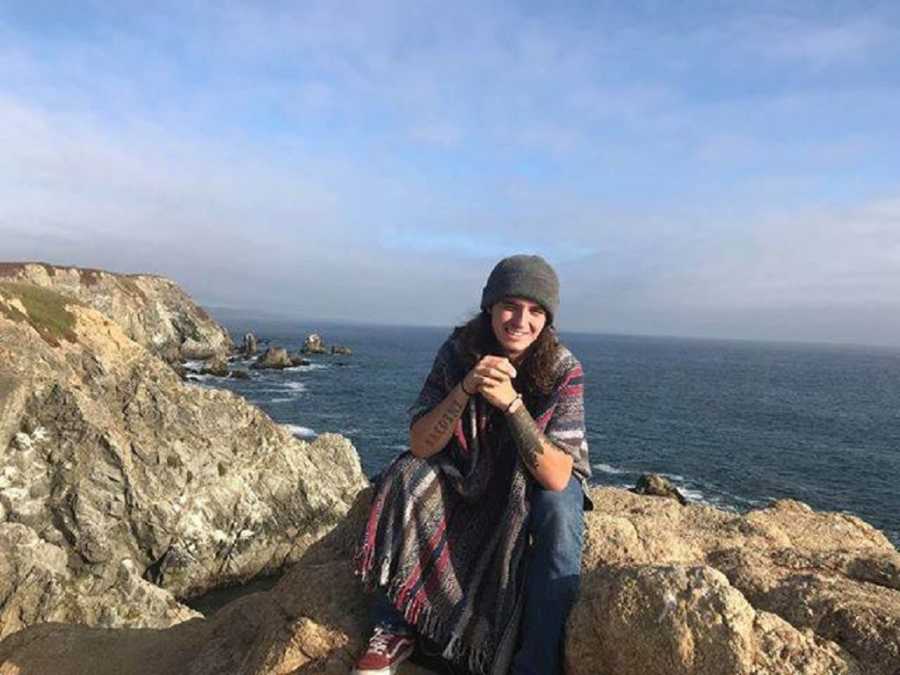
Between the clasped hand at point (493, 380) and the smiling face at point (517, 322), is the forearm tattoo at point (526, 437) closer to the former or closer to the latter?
the clasped hand at point (493, 380)

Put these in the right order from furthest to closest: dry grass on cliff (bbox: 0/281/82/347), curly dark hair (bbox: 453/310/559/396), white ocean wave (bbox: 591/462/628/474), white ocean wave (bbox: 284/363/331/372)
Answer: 1. white ocean wave (bbox: 284/363/331/372)
2. white ocean wave (bbox: 591/462/628/474)
3. dry grass on cliff (bbox: 0/281/82/347)
4. curly dark hair (bbox: 453/310/559/396)

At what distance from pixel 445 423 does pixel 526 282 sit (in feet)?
4.56

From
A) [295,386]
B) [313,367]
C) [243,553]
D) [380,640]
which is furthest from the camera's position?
[313,367]

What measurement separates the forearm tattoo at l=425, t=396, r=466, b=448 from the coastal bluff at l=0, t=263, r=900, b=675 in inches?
69.7

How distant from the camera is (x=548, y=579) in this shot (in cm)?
545

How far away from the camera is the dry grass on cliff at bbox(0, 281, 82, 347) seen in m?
33.8

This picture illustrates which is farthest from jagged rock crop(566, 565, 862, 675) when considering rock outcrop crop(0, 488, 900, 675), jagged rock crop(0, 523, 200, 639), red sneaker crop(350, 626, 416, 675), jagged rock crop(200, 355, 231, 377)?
jagged rock crop(200, 355, 231, 377)

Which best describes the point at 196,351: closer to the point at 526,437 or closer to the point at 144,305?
the point at 144,305

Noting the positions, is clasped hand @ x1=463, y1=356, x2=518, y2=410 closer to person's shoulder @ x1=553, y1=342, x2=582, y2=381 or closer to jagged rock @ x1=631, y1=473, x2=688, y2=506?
person's shoulder @ x1=553, y1=342, x2=582, y2=381

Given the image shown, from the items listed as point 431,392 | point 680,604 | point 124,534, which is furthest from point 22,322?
point 680,604

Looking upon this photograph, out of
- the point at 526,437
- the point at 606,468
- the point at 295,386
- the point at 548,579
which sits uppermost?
the point at 526,437

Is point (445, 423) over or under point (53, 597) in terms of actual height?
over

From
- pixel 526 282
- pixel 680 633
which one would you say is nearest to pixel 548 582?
pixel 680 633

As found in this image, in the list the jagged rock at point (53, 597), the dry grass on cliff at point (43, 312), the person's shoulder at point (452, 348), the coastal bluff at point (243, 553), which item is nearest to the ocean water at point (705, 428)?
the coastal bluff at point (243, 553)
